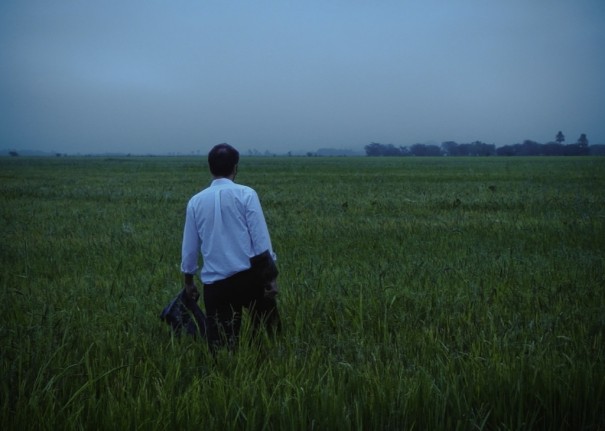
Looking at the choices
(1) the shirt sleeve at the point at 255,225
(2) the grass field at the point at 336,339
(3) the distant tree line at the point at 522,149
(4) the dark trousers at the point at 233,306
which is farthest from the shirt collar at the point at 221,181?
(3) the distant tree line at the point at 522,149

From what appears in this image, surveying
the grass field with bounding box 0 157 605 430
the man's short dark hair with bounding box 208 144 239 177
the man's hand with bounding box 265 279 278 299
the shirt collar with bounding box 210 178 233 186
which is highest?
the man's short dark hair with bounding box 208 144 239 177

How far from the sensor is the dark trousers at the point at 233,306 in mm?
3742

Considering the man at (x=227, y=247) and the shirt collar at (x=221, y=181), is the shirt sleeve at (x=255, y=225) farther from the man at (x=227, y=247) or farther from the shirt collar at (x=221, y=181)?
the shirt collar at (x=221, y=181)

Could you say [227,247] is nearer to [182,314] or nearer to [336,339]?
[182,314]

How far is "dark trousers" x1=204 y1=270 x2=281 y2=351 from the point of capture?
3.74 meters

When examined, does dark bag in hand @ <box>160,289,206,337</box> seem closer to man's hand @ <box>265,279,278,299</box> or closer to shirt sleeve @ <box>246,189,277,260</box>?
man's hand @ <box>265,279,278,299</box>

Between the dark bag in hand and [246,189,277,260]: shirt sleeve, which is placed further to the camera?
the dark bag in hand

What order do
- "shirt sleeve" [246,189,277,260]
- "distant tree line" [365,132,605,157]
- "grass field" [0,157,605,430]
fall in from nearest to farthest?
"grass field" [0,157,605,430] → "shirt sleeve" [246,189,277,260] → "distant tree line" [365,132,605,157]

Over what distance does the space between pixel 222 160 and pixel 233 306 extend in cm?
119

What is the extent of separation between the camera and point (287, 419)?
2590mm

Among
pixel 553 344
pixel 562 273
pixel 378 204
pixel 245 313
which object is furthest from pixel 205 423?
pixel 378 204

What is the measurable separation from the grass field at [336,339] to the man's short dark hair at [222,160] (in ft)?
4.50

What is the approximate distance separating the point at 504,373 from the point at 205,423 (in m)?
1.88

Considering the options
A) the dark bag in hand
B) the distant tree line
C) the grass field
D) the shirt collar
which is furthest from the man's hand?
the distant tree line
